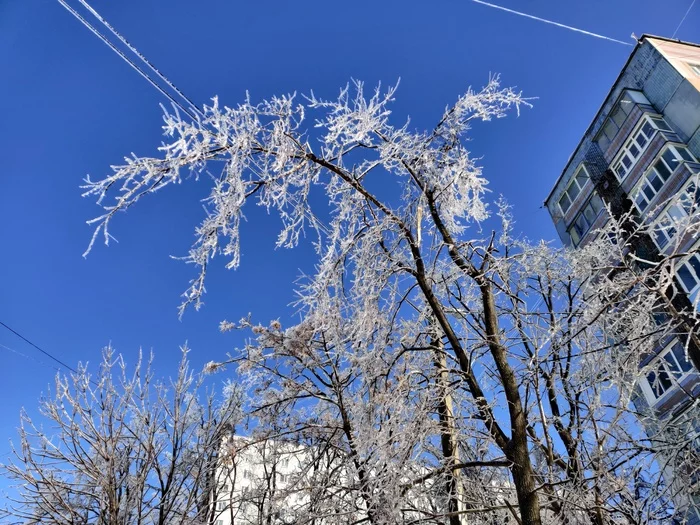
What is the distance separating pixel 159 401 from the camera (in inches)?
294

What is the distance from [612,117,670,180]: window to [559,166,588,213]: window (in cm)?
189

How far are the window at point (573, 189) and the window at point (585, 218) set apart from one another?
89cm

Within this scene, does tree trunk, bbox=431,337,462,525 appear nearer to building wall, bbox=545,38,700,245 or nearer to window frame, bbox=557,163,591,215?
building wall, bbox=545,38,700,245

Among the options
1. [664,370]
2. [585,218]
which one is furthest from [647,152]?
[664,370]

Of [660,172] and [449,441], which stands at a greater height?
[660,172]

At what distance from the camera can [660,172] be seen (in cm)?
1677

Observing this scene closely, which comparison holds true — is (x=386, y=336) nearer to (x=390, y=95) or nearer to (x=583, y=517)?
(x=390, y=95)

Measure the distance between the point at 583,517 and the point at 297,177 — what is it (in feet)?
11.1

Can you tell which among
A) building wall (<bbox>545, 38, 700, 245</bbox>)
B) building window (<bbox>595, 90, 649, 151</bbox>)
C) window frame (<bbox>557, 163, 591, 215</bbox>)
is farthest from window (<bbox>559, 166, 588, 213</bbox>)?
building window (<bbox>595, 90, 649, 151</bbox>)

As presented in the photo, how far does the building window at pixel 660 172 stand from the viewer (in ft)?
52.4

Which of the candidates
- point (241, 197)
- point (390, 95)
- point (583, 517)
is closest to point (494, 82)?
point (390, 95)

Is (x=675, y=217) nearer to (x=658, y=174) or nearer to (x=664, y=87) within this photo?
(x=658, y=174)

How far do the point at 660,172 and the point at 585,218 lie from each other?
423 centimetres

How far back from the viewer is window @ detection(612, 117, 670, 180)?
17.0m
